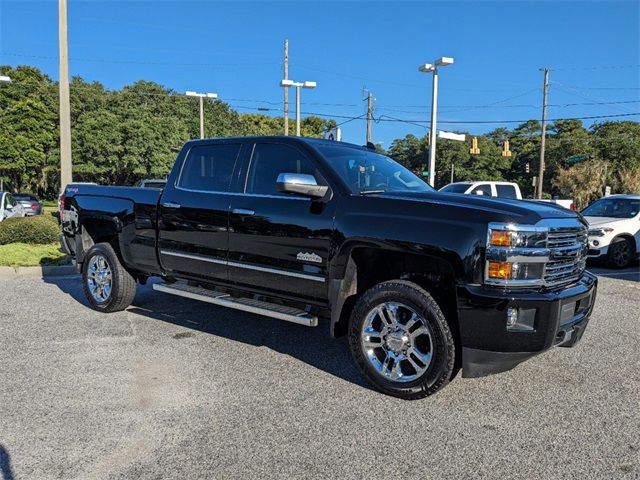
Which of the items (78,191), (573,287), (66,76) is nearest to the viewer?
(573,287)

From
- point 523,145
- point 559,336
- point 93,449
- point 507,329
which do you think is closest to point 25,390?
point 93,449

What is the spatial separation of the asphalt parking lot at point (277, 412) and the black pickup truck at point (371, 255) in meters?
0.44

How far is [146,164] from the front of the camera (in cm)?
4175

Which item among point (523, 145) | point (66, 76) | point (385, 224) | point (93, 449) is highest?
point (523, 145)

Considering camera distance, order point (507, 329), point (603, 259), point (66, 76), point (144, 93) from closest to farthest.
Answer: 1. point (507, 329)
2. point (603, 259)
3. point (66, 76)
4. point (144, 93)

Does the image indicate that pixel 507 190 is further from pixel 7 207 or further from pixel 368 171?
pixel 7 207

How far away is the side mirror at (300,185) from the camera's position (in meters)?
4.26

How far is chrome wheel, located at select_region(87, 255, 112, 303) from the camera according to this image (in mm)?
6441

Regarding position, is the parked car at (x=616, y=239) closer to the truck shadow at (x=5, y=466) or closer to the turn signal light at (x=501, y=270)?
the turn signal light at (x=501, y=270)

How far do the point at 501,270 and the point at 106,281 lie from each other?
186 inches

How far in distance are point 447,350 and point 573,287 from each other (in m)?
1.10

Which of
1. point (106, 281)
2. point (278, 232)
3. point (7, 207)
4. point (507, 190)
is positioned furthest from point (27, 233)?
point (507, 190)

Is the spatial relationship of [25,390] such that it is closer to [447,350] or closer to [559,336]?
[447,350]

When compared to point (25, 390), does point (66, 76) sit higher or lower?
higher
